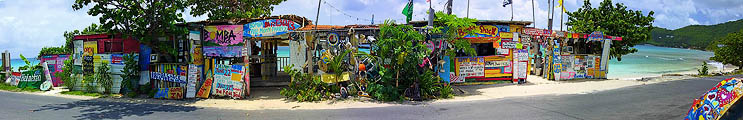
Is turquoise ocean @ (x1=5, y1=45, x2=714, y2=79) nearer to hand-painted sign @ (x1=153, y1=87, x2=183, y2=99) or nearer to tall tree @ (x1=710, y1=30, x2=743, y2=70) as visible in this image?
tall tree @ (x1=710, y1=30, x2=743, y2=70)

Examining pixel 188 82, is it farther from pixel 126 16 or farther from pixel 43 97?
pixel 43 97

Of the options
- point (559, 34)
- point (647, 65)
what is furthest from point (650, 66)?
point (559, 34)

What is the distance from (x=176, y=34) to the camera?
12.5 m

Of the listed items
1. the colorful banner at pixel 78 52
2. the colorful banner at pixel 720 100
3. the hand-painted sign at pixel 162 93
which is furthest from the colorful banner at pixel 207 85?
the colorful banner at pixel 720 100

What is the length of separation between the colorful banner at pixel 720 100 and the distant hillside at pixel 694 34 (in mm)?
94894

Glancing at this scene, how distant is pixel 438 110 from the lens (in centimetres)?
961

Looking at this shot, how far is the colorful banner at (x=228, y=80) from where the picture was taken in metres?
12.2

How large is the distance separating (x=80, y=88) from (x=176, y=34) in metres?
4.83

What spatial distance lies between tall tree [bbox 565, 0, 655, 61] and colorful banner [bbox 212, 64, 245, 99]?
53.9ft

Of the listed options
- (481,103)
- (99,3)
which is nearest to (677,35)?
(481,103)

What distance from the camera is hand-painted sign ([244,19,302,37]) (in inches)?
480

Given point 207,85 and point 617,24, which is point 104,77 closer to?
point 207,85

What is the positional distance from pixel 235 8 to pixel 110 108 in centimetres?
924

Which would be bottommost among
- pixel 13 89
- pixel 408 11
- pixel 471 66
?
pixel 13 89
